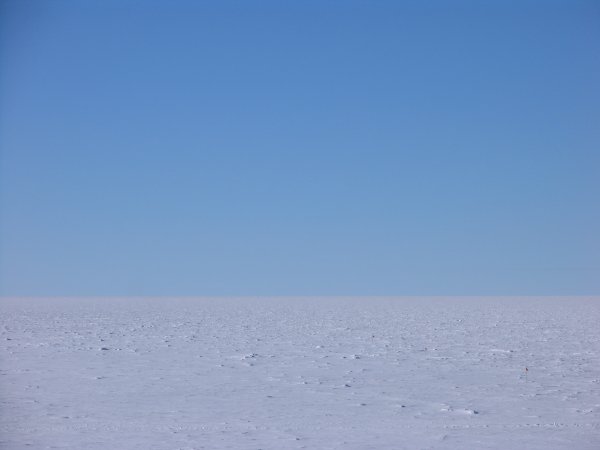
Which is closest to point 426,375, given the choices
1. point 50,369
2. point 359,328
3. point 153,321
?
point 50,369

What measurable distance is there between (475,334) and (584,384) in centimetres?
476

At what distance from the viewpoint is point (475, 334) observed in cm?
Answer: 1092

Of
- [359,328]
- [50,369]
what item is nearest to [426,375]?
[50,369]

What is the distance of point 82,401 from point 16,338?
5253mm

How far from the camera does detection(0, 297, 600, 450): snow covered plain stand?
4387mm

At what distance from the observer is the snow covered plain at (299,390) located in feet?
14.4

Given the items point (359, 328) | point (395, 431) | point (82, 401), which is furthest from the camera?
point (359, 328)

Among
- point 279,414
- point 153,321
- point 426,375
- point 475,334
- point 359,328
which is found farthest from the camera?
point 153,321

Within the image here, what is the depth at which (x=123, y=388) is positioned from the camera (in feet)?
19.7

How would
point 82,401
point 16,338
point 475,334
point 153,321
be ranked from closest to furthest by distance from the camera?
1. point 82,401
2. point 16,338
3. point 475,334
4. point 153,321

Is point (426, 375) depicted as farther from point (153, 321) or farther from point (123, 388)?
point (153, 321)

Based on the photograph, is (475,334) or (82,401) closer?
(82,401)

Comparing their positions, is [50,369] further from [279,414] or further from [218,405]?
[279,414]

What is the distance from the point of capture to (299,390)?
5941mm
